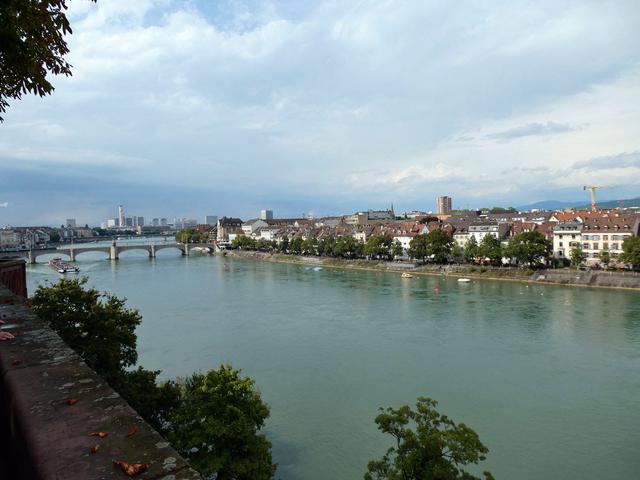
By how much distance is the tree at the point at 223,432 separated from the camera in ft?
18.8

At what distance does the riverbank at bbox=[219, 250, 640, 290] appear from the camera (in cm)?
2557

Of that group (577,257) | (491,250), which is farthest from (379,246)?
(577,257)

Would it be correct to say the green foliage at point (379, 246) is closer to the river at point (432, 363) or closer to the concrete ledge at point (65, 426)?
the river at point (432, 363)

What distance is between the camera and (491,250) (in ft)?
108

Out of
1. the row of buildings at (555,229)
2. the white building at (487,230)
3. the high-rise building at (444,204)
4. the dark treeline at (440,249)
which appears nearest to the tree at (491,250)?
the dark treeline at (440,249)

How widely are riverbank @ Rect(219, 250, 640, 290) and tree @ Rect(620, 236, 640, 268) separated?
878mm

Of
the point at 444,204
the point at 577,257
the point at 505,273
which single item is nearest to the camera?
the point at 577,257

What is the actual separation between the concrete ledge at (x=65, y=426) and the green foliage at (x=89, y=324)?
5.31 meters

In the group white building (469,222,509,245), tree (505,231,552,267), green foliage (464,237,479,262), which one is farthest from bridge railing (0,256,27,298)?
white building (469,222,509,245)

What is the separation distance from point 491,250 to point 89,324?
29778 millimetres

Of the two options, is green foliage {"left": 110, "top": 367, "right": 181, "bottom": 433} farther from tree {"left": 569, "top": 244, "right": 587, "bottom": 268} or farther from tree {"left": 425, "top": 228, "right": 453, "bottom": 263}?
tree {"left": 425, "top": 228, "right": 453, "bottom": 263}

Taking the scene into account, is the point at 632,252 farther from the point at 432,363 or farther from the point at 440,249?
the point at 432,363

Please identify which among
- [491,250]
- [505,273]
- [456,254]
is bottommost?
[505,273]

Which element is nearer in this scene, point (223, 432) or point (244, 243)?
point (223, 432)
